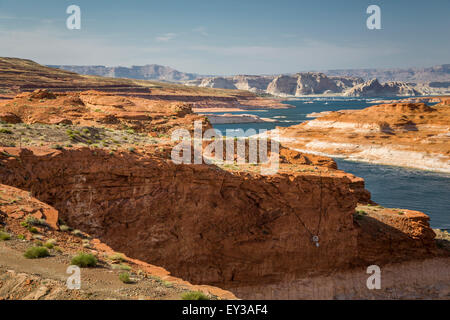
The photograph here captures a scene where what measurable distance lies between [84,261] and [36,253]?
3.80 ft

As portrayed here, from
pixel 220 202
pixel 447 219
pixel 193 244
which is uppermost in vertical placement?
pixel 220 202

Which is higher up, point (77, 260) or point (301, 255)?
point (77, 260)

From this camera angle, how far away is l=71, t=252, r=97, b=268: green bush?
30.2 feet

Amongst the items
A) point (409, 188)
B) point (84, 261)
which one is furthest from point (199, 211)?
point (409, 188)

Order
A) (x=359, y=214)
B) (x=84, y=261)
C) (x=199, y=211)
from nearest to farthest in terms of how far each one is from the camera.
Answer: (x=84, y=261)
(x=199, y=211)
(x=359, y=214)

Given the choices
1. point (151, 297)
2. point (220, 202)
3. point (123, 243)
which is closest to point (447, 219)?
point (220, 202)

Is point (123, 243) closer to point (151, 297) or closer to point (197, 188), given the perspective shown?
point (197, 188)

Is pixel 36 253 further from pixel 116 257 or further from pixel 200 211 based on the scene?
pixel 200 211

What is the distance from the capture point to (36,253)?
351 inches

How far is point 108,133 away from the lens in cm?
1916

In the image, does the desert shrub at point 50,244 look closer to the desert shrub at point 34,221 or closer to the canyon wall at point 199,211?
the desert shrub at point 34,221

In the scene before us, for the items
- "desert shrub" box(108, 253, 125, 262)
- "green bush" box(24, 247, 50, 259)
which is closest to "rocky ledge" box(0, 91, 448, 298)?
"green bush" box(24, 247, 50, 259)

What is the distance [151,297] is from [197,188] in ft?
29.9
